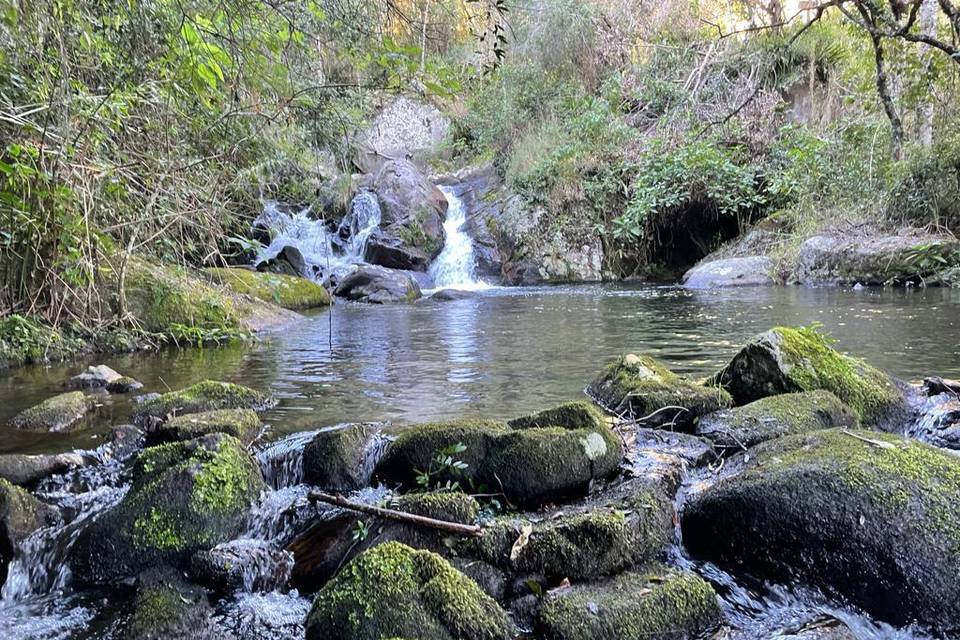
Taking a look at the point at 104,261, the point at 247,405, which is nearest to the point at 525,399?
the point at 247,405

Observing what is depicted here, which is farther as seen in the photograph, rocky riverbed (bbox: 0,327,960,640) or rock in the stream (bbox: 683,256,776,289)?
rock in the stream (bbox: 683,256,776,289)

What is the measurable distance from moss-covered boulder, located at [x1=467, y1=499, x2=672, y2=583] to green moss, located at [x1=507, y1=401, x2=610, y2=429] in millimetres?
781

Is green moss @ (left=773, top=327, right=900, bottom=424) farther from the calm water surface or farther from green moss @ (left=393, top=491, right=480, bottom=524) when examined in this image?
green moss @ (left=393, top=491, right=480, bottom=524)

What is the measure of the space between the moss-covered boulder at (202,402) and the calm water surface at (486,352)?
0.19 meters

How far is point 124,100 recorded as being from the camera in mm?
5293

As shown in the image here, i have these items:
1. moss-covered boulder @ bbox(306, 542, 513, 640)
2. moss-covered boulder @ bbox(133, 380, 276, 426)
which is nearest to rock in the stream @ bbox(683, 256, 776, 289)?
moss-covered boulder @ bbox(133, 380, 276, 426)

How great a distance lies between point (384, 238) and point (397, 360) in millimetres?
10852

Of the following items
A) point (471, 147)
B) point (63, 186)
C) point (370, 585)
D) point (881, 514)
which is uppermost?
point (471, 147)

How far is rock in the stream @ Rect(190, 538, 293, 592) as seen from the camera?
247 centimetres

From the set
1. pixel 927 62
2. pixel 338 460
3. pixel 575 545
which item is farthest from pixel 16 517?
pixel 927 62

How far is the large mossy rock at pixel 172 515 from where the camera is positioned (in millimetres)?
2598

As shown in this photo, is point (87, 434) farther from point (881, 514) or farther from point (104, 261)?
point (881, 514)

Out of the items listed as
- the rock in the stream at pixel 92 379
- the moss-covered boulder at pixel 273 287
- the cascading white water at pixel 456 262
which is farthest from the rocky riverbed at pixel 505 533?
the cascading white water at pixel 456 262

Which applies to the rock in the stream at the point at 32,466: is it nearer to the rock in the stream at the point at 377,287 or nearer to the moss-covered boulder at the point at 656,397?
the moss-covered boulder at the point at 656,397
